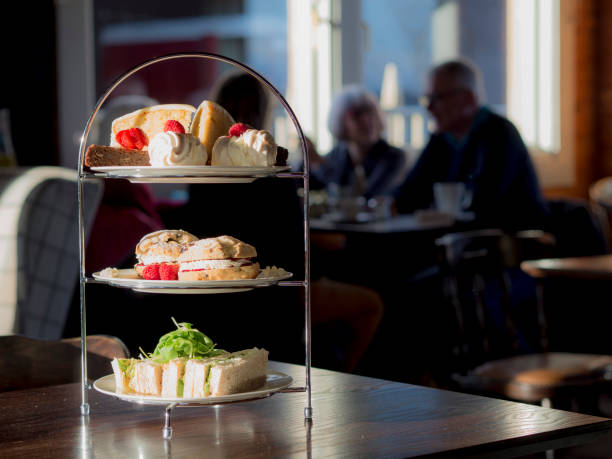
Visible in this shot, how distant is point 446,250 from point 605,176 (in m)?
4.77

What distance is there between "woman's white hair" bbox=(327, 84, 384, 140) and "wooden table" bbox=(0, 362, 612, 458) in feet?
13.9

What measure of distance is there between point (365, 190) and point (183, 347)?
4108 millimetres

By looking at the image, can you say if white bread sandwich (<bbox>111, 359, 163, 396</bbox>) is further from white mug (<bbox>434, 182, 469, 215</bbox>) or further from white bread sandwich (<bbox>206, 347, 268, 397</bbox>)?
white mug (<bbox>434, 182, 469, 215</bbox>)

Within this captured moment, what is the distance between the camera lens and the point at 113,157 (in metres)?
1.37

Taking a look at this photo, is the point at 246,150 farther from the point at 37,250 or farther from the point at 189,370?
the point at 37,250

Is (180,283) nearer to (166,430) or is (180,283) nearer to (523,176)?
(166,430)

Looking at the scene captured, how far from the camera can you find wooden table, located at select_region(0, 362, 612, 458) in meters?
1.17

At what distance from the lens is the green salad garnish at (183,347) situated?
1.32 meters

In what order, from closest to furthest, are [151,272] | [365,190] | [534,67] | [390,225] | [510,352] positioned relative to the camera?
[151,272], [510,352], [390,225], [365,190], [534,67]

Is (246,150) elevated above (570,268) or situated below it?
above

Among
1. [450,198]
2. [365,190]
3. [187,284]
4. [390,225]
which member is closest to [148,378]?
[187,284]

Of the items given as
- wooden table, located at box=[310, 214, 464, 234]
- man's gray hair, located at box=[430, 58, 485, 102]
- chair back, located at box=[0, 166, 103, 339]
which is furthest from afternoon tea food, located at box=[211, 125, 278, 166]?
man's gray hair, located at box=[430, 58, 485, 102]

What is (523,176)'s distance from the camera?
15.0 ft

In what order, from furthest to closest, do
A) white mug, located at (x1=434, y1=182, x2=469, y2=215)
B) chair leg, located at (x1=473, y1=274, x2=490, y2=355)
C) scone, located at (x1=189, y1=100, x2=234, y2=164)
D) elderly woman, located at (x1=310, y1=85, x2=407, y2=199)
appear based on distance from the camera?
elderly woman, located at (x1=310, y1=85, x2=407, y2=199)
white mug, located at (x1=434, y1=182, x2=469, y2=215)
chair leg, located at (x1=473, y1=274, x2=490, y2=355)
scone, located at (x1=189, y1=100, x2=234, y2=164)
